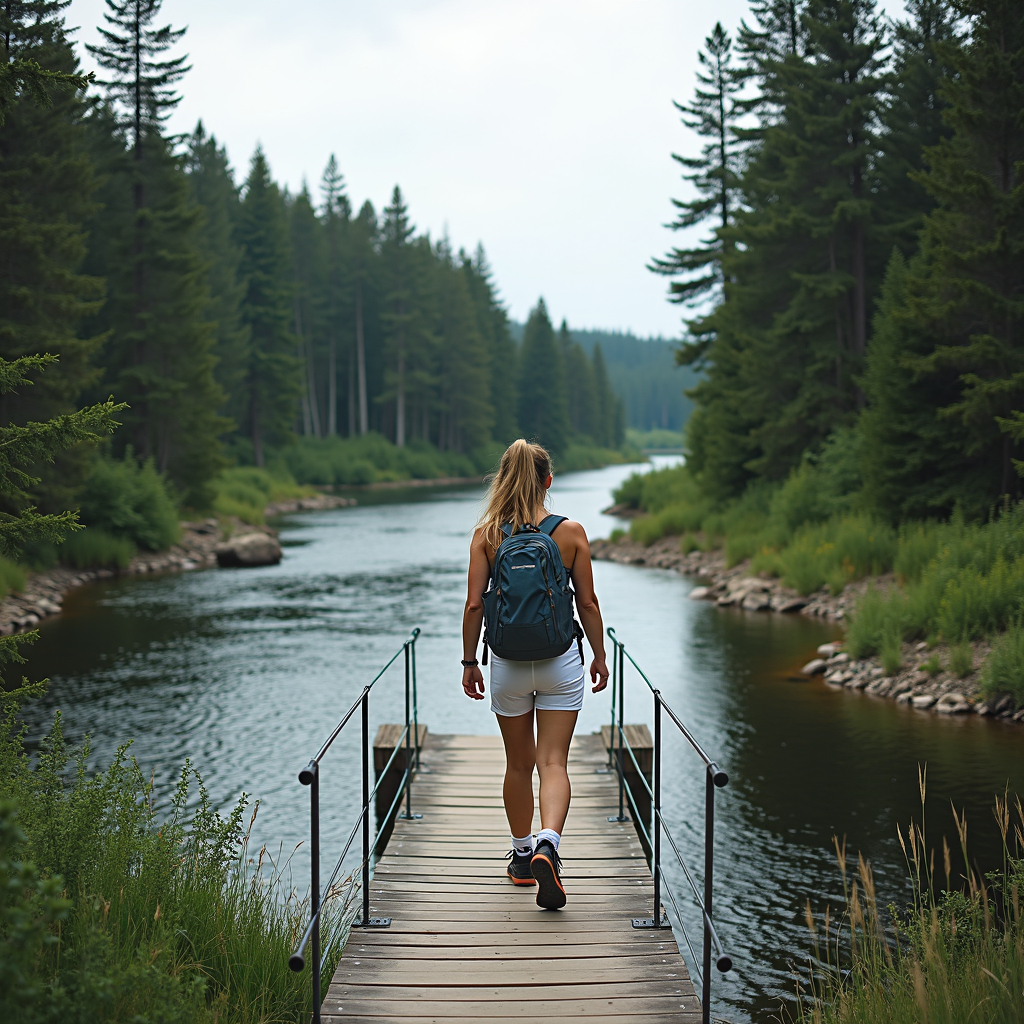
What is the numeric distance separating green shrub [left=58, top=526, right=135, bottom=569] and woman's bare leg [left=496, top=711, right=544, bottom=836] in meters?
20.6

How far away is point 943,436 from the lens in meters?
16.9

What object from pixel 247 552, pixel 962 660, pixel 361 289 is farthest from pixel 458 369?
pixel 962 660

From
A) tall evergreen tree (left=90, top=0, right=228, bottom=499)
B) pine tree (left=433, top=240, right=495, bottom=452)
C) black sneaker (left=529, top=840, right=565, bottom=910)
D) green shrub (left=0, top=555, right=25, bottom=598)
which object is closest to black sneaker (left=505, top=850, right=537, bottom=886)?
black sneaker (left=529, top=840, right=565, bottom=910)

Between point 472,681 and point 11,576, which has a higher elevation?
point 472,681

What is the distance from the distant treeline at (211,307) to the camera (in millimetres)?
21406

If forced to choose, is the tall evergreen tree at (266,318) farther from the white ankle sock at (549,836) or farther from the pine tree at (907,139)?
the white ankle sock at (549,836)

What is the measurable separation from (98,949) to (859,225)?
80.6 ft

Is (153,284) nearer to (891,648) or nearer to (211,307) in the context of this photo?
(211,307)

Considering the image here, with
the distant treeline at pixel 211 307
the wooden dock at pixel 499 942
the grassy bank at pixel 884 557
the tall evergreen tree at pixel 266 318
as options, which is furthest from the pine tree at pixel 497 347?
the wooden dock at pixel 499 942

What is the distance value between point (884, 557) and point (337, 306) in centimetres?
5786

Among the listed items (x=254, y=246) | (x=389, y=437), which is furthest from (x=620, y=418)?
(x=254, y=246)

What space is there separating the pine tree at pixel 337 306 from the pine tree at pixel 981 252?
5323 cm

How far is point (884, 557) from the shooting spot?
1797 centimetres

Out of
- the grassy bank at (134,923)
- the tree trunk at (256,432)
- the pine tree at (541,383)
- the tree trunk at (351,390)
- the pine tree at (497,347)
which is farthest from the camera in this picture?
the pine tree at (541,383)
